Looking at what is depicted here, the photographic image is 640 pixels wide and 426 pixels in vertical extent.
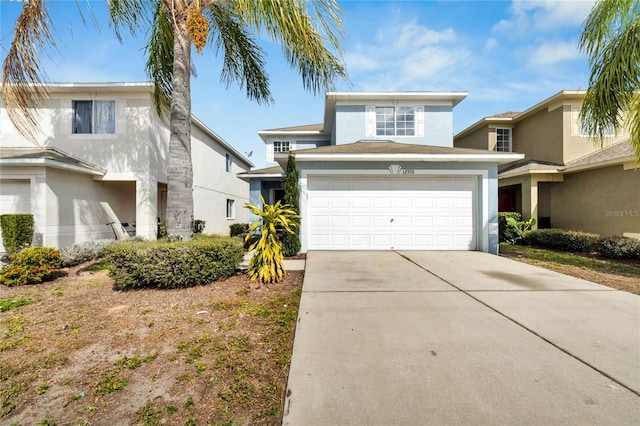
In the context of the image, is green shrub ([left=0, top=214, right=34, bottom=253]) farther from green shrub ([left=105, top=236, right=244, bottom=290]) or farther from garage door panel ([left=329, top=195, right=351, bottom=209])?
garage door panel ([left=329, top=195, right=351, bottom=209])

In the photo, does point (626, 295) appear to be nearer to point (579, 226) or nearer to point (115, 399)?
point (115, 399)

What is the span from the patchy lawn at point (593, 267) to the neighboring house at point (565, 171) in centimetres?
355

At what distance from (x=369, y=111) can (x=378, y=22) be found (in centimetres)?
541

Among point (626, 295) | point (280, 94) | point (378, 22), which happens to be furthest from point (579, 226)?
point (280, 94)

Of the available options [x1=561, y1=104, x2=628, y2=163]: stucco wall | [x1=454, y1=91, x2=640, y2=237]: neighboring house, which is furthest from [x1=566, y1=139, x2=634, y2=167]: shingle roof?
[x1=561, y1=104, x2=628, y2=163]: stucco wall

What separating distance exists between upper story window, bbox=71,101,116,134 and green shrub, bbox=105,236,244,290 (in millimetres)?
7373

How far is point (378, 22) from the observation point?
739 centimetres

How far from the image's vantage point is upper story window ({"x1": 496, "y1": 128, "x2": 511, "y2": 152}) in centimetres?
1571

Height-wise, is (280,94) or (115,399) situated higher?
(280,94)

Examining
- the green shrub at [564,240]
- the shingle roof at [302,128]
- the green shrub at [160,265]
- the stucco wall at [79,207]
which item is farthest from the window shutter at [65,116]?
the green shrub at [564,240]

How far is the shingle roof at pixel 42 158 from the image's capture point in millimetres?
7832

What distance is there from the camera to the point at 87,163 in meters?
9.68

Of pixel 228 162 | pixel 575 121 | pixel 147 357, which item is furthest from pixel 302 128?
pixel 147 357

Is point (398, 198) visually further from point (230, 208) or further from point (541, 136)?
point (230, 208)
